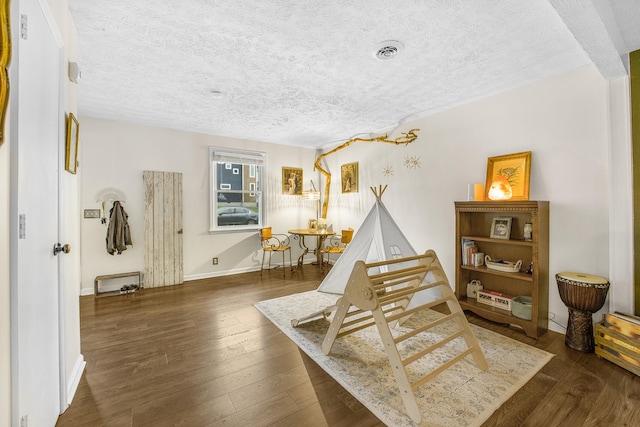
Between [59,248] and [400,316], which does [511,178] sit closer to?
[400,316]

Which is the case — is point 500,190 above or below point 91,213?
above

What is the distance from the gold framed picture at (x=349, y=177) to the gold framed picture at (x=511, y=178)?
2449mm

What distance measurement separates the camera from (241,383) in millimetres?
1942

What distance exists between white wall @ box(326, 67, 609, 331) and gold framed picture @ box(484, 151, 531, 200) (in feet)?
0.26

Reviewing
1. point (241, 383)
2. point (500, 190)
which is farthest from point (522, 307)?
point (241, 383)

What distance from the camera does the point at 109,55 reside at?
2.39m

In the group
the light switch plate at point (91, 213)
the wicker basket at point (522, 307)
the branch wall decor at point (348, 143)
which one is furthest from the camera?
the branch wall decor at point (348, 143)

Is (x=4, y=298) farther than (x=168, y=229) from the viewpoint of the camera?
No

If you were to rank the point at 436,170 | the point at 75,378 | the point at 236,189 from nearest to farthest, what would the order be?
the point at 75,378, the point at 436,170, the point at 236,189

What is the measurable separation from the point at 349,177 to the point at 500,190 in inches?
110

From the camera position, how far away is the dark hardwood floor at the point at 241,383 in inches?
63.6

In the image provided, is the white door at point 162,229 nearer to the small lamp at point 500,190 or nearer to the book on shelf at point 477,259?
the book on shelf at point 477,259

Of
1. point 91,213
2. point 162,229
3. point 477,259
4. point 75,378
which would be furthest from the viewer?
point 162,229

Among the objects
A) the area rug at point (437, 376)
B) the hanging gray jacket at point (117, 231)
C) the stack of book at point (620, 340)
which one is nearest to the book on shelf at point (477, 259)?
the area rug at point (437, 376)
